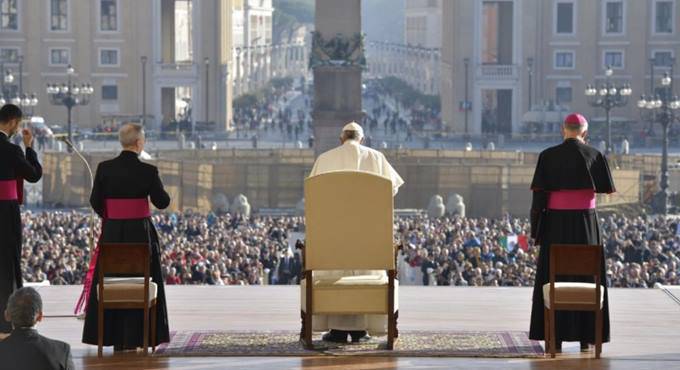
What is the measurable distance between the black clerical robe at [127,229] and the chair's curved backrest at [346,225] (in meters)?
0.96

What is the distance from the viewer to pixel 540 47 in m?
67.9

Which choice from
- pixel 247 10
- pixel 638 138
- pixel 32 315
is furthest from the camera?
pixel 247 10

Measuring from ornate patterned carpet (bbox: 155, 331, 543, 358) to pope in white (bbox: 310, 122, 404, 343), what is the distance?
12cm

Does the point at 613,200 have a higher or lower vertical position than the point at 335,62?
lower

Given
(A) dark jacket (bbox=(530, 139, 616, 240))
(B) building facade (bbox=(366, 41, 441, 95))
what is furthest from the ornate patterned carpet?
(B) building facade (bbox=(366, 41, 441, 95))

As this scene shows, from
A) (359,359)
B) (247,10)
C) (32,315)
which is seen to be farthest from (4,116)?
(247,10)

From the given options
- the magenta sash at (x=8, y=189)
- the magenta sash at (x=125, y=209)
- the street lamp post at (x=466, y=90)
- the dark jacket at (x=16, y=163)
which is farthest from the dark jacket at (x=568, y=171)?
the street lamp post at (x=466, y=90)

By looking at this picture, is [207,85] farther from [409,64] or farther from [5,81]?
[409,64]

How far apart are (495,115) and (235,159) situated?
2652 cm

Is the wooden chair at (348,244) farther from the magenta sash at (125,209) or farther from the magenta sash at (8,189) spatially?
the magenta sash at (8,189)

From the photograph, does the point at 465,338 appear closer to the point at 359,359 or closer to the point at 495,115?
the point at 359,359

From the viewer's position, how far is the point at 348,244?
35.8ft

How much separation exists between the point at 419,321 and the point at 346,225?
1.78m

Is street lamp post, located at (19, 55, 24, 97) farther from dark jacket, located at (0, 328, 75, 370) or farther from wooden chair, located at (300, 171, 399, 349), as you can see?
dark jacket, located at (0, 328, 75, 370)
